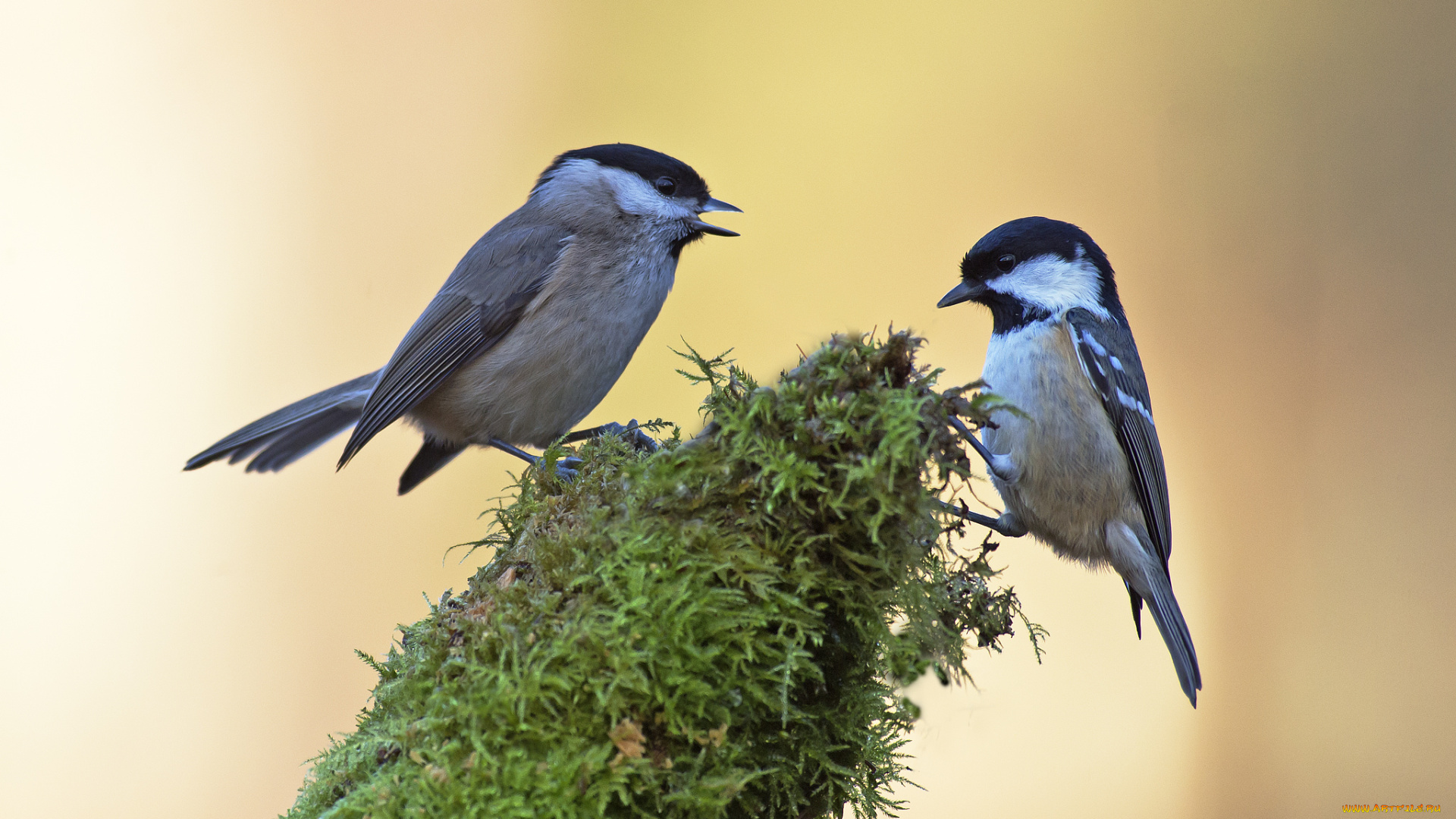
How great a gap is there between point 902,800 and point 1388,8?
4.95 meters

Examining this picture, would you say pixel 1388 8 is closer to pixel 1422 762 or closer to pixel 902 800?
pixel 1422 762

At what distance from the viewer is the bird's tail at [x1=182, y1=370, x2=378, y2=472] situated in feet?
9.96

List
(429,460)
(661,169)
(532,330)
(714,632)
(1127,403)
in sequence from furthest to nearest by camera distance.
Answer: (429,460), (661,169), (532,330), (1127,403), (714,632)

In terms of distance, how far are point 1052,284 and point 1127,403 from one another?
38cm

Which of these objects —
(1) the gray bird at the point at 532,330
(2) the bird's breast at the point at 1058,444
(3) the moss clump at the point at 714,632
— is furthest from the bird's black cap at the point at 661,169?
(3) the moss clump at the point at 714,632

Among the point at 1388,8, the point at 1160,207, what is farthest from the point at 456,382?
the point at 1388,8

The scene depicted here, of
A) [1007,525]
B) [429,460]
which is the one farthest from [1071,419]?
[429,460]

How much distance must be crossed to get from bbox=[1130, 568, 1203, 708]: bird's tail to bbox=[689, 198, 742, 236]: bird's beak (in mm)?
1597

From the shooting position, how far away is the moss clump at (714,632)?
126cm

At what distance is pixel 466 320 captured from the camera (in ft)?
9.72

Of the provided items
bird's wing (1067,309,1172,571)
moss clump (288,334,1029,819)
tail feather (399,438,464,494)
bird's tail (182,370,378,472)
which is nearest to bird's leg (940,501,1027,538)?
bird's wing (1067,309,1172,571)

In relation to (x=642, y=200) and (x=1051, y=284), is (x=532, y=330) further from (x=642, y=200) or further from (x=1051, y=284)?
(x=1051, y=284)

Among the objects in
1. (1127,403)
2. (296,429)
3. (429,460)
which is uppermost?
(296,429)

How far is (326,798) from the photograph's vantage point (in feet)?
4.94
